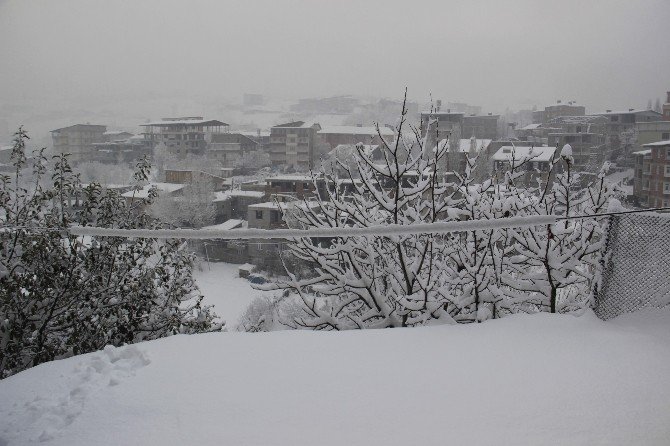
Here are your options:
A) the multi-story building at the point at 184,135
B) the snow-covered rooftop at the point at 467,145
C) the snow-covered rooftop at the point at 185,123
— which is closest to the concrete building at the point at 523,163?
the snow-covered rooftop at the point at 467,145

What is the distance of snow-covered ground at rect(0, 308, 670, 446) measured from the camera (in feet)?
5.98

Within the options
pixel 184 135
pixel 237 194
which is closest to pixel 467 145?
pixel 237 194

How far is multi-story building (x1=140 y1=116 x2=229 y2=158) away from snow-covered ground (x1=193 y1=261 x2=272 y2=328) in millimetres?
23829

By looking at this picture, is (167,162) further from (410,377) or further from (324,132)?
(410,377)

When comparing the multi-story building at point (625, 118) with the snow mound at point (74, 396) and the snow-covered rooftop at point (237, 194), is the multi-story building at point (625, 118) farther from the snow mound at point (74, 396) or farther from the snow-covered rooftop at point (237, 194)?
the snow mound at point (74, 396)

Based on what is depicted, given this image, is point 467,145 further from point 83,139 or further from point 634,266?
point 83,139

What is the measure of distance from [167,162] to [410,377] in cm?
4225

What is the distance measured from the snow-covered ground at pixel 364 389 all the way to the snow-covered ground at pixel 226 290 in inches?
608

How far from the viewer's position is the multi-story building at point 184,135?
46844 millimetres

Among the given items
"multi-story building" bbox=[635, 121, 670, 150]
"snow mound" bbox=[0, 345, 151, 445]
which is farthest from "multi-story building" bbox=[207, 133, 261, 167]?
"snow mound" bbox=[0, 345, 151, 445]

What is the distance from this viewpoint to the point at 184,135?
47062mm

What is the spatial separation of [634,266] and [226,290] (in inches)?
796

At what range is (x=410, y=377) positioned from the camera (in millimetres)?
2262

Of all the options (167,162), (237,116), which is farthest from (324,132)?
(237,116)
